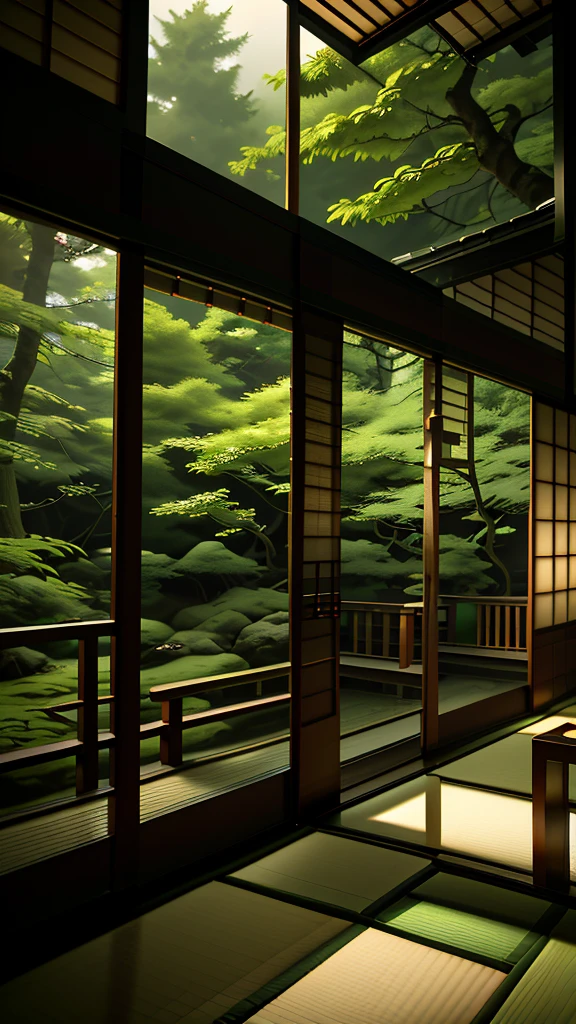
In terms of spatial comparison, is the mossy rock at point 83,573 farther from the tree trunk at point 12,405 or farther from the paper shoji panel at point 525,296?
the paper shoji panel at point 525,296

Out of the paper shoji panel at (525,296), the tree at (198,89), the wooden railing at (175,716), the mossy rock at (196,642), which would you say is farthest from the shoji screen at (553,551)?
the tree at (198,89)

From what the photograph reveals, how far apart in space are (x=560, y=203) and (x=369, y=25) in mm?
1771

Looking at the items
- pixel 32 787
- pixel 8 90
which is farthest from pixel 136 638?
pixel 32 787

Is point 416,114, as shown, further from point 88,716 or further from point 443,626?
point 88,716

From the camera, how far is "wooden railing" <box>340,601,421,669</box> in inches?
265

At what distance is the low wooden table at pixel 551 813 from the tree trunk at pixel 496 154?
6.53m

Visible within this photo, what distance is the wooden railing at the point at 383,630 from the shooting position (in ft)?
22.0

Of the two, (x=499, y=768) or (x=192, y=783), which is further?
(x=499, y=768)

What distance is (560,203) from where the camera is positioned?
2.63m

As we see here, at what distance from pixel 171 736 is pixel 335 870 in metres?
1.35

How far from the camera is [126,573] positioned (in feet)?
9.03

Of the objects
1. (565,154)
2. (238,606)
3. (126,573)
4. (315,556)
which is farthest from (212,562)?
(565,154)

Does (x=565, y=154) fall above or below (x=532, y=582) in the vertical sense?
above

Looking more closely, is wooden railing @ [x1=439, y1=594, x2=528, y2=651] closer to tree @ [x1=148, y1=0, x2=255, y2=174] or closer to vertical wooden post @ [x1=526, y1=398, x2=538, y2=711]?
vertical wooden post @ [x1=526, y1=398, x2=538, y2=711]
